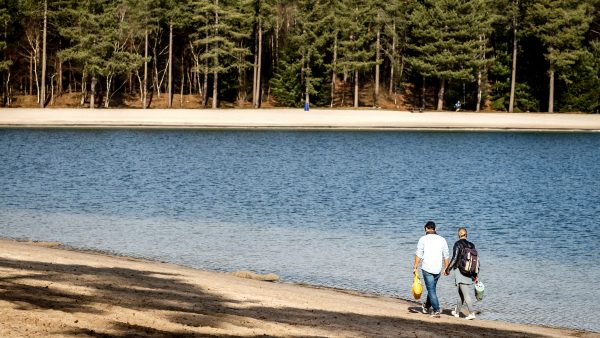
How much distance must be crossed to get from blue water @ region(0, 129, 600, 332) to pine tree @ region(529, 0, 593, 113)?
2326 cm

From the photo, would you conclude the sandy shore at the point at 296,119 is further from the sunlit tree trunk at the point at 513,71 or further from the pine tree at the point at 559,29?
the sunlit tree trunk at the point at 513,71

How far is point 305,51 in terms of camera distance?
309 ft

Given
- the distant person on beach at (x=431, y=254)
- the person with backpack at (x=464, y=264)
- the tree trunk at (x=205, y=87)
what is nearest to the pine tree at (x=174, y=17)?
the tree trunk at (x=205, y=87)

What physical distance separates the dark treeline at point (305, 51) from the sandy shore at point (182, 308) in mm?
72155

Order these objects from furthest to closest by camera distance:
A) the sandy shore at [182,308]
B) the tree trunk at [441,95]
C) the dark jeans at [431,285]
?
the tree trunk at [441,95] → the dark jeans at [431,285] → the sandy shore at [182,308]

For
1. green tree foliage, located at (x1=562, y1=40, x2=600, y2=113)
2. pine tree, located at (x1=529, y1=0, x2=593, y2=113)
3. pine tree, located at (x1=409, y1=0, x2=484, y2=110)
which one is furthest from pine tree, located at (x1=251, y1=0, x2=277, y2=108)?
green tree foliage, located at (x1=562, y1=40, x2=600, y2=113)

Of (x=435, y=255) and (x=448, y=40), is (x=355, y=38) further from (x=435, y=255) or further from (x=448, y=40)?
(x=435, y=255)

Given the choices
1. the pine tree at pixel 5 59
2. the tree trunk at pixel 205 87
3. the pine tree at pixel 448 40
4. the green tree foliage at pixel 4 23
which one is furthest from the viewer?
the tree trunk at pixel 205 87

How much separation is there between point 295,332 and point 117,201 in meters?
23.9

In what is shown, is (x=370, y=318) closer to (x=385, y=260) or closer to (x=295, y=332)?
(x=295, y=332)

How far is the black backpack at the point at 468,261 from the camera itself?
15.6 metres

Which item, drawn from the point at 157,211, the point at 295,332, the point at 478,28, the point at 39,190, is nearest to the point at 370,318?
the point at 295,332

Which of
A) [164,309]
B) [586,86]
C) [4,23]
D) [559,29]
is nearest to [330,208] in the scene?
[164,309]

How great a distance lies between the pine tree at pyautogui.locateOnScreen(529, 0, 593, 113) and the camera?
292 ft
